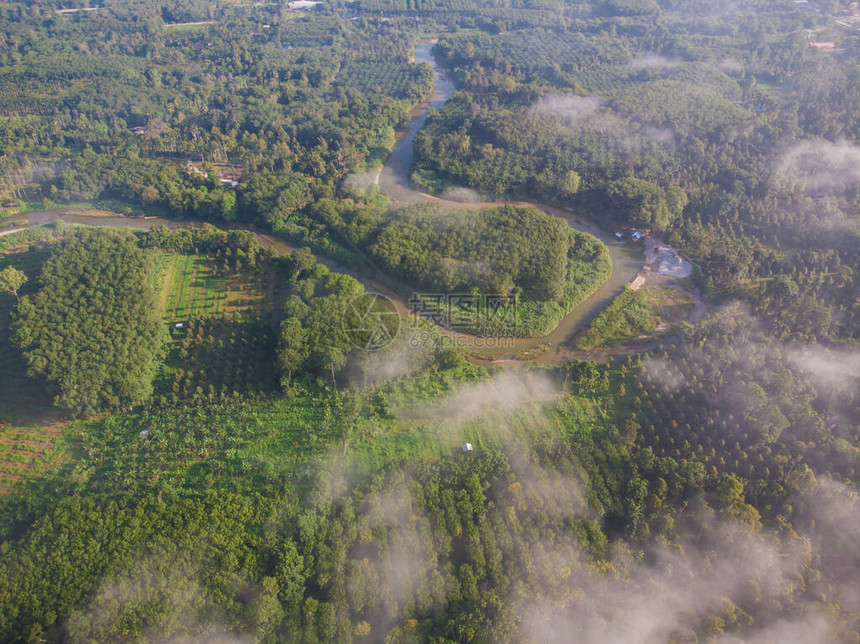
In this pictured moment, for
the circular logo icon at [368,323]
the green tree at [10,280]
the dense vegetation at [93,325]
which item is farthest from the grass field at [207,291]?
the green tree at [10,280]

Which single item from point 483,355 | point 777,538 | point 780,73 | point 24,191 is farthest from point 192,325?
point 780,73

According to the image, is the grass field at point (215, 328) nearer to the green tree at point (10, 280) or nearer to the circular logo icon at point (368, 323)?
the circular logo icon at point (368, 323)

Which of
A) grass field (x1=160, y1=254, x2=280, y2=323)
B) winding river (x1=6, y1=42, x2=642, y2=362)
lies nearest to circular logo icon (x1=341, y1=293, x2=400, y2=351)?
winding river (x1=6, y1=42, x2=642, y2=362)

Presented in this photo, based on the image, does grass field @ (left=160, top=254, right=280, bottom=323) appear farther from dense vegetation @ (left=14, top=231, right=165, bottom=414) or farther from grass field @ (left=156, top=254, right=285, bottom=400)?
dense vegetation @ (left=14, top=231, right=165, bottom=414)

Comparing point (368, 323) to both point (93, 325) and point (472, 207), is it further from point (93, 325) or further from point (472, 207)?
point (472, 207)

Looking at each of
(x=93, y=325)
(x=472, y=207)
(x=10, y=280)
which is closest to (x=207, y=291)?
(x=93, y=325)
